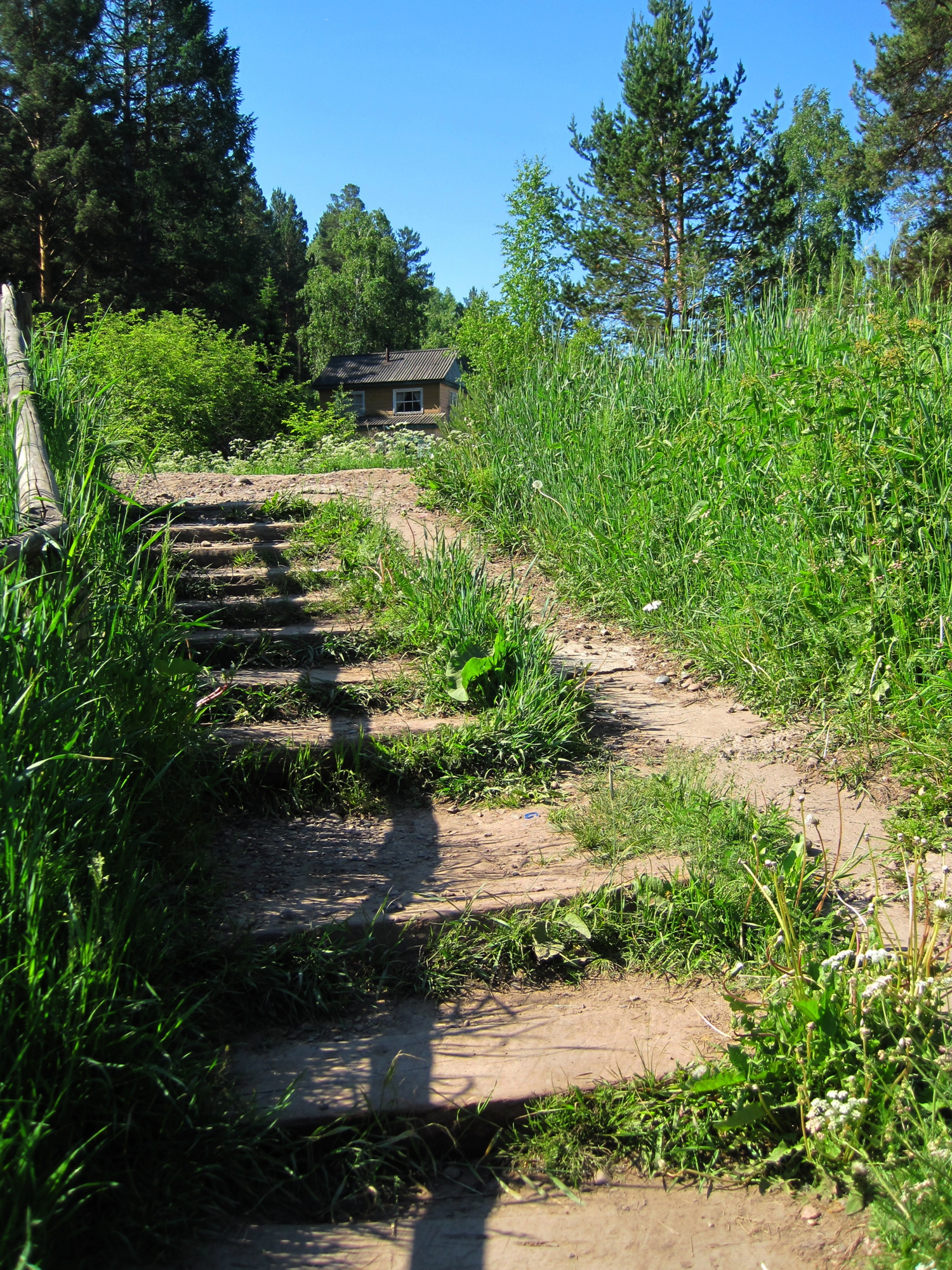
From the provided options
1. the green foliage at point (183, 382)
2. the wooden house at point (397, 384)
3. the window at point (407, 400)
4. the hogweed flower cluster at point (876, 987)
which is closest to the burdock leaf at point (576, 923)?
the hogweed flower cluster at point (876, 987)

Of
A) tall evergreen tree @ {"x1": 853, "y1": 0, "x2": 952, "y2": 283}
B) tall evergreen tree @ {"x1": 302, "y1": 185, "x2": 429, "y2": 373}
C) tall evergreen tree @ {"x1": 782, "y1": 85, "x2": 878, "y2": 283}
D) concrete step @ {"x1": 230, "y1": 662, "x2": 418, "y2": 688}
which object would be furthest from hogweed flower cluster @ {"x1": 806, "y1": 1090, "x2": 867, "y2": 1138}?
tall evergreen tree @ {"x1": 302, "y1": 185, "x2": 429, "y2": 373}

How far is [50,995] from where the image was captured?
1663 mm

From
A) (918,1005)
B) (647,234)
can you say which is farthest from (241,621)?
(647,234)

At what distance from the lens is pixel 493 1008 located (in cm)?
241

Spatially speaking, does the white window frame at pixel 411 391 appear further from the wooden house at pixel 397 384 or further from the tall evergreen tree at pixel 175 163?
the tall evergreen tree at pixel 175 163

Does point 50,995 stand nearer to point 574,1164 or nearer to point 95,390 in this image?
point 574,1164

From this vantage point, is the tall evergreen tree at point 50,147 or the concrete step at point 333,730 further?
the tall evergreen tree at point 50,147

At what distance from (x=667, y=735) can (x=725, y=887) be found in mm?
1446

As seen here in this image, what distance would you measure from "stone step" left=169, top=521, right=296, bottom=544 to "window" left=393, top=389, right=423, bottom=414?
1482 inches

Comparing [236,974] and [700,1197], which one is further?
[236,974]

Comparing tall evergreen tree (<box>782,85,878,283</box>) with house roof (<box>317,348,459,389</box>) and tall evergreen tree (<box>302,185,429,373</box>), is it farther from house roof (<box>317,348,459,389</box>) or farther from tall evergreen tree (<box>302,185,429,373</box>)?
tall evergreen tree (<box>302,185,429,373</box>)

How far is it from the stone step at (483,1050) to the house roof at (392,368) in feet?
133

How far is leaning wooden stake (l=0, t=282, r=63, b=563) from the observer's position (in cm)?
238

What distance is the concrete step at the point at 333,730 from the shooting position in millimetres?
3467
